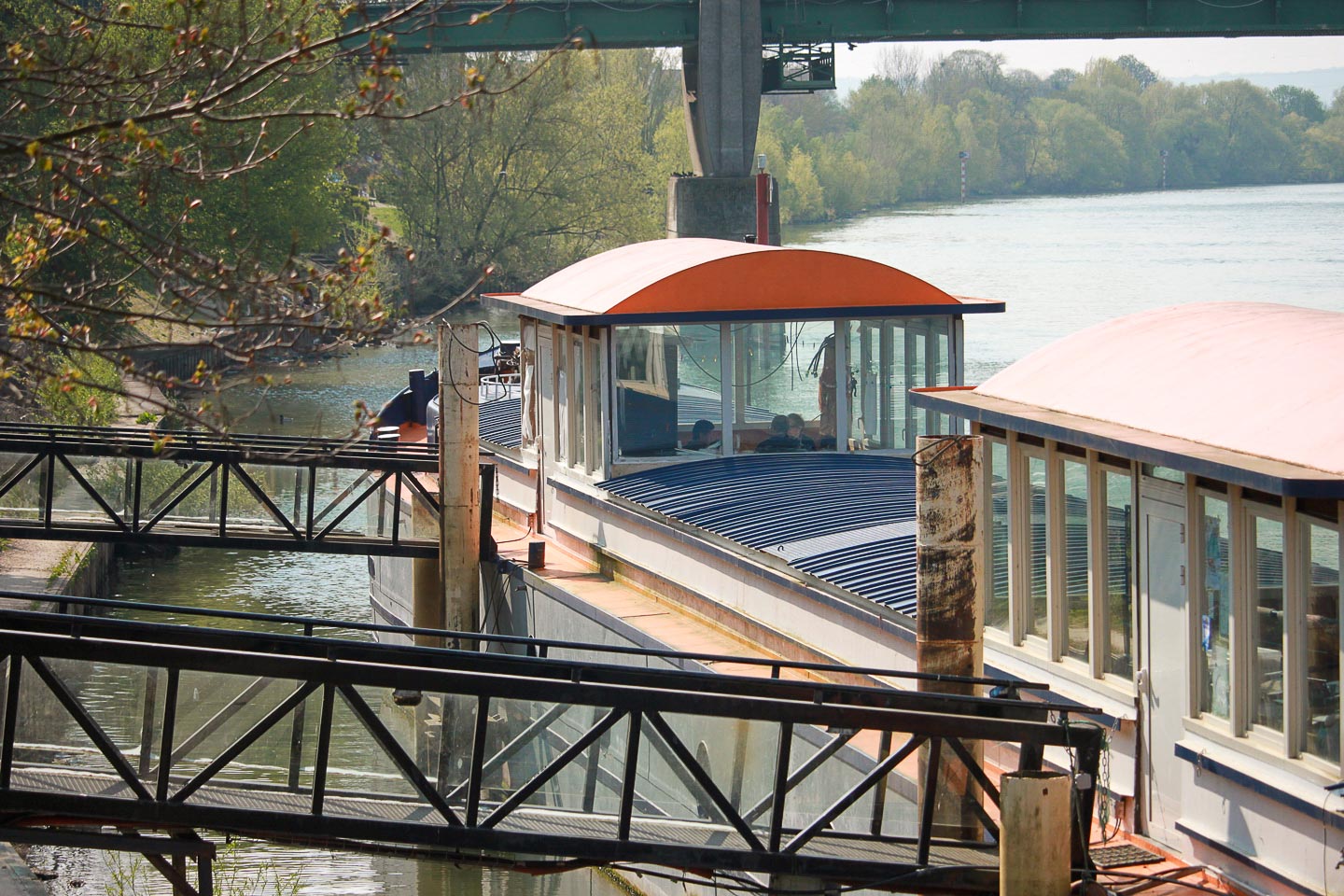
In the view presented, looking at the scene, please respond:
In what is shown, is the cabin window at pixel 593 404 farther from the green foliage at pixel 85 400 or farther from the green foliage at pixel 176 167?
the green foliage at pixel 176 167

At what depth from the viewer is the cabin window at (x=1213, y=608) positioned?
26.6 ft

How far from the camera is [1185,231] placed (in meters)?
68.4

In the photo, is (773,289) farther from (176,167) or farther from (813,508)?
(176,167)

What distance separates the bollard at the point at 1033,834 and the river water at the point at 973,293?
3.57 m

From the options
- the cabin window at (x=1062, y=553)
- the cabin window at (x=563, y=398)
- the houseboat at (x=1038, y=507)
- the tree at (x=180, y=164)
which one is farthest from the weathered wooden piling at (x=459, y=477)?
the cabin window at (x=1062, y=553)

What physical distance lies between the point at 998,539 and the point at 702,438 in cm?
696

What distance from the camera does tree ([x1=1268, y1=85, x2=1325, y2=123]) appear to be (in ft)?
331

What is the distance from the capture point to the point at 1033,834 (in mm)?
7531

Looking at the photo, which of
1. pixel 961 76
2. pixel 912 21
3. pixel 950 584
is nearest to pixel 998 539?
pixel 950 584

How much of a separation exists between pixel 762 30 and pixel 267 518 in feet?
91.2

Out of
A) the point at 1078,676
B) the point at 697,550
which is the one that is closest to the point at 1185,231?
the point at 697,550

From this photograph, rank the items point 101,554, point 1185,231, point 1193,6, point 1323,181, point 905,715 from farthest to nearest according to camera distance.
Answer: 1. point 1323,181
2. point 1185,231
3. point 1193,6
4. point 101,554
5. point 905,715

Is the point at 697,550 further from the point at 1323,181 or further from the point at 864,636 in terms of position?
the point at 1323,181

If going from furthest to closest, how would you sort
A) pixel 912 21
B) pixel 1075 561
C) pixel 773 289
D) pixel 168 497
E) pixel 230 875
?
1. pixel 912 21
2. pixel 168 497
3. pixel 773 289
4. pixel 230 875
5. pixel 1075 561
